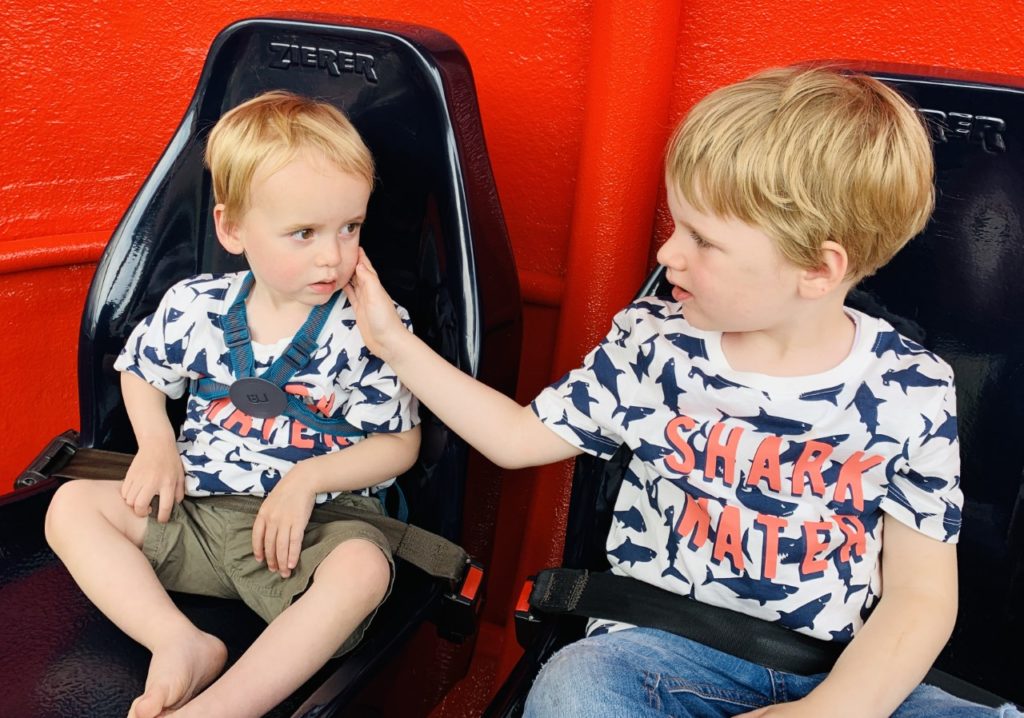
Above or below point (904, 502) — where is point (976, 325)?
above

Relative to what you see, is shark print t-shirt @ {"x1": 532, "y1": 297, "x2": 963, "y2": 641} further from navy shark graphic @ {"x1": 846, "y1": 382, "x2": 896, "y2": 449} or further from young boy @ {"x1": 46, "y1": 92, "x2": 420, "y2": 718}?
young boy @ {"x1": 46, "y1": 92, "x2": 420, "y2": 718}

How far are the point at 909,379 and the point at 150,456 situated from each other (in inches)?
34.4

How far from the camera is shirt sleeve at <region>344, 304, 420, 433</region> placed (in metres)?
1.29

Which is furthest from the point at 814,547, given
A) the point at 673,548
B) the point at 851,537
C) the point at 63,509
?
the point at 63,509

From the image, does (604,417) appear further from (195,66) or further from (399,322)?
(195,66)

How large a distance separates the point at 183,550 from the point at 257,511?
10 cm

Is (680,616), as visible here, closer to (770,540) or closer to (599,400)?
(770,540)

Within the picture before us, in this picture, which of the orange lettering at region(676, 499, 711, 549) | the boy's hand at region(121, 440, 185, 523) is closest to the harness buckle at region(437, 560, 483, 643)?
the orange lettering at region(676, 499, 711, 549)

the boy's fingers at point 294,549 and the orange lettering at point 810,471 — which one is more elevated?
the orange lettering at point 810,471

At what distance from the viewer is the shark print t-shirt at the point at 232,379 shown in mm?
1295

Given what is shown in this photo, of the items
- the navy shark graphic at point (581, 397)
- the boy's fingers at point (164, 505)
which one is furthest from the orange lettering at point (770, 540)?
the boy's fingers at point (164, 505)

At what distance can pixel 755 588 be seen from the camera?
112cm

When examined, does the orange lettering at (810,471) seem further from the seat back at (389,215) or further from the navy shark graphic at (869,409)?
the seat back at (389,215)

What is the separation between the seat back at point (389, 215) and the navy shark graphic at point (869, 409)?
43cm
